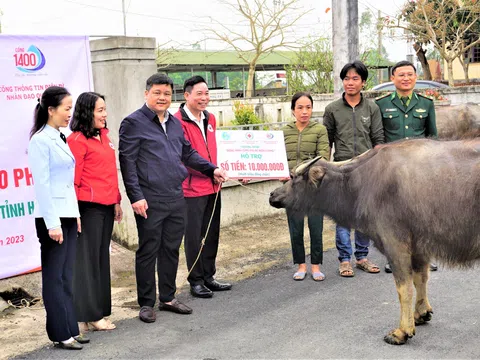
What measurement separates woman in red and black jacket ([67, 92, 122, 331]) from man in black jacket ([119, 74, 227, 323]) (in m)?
0.20

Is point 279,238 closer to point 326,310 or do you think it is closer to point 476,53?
point 326,310

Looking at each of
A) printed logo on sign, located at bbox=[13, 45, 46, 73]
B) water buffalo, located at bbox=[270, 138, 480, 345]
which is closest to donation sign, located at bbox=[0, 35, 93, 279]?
printed logo on sign, located at bbox=[13, 45, 46, 73]

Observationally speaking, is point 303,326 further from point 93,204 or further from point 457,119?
point 457,119

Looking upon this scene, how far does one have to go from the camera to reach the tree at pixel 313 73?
927 inches

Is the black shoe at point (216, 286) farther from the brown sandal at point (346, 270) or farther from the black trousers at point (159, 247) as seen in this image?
the brown sandal at point (346, 270)

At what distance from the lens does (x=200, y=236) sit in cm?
597

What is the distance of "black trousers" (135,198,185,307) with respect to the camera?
5.17 m

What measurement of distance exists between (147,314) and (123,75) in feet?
10.3

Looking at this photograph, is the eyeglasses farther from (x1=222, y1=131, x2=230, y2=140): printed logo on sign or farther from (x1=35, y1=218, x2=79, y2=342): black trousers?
(x1=35, y1=218, x2=79, y2=342): black trousers

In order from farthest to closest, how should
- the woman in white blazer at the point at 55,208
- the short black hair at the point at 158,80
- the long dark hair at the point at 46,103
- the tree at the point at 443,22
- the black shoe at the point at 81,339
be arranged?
1. the tree at the point at 443,22
2. the short black hair at the point at 158,80
3. the black shoe at the point at 81,339
4. the long dark hair at the point at 46,103
5. the woman in white blazer at the point at 55,208

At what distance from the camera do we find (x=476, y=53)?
36906mm

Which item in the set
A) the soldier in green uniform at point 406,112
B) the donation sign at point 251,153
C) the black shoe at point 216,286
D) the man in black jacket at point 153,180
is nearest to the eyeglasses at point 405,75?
the soldier in green uniform at point 406,112

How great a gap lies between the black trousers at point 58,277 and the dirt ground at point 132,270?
32 centimetres

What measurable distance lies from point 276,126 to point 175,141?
5.83m
